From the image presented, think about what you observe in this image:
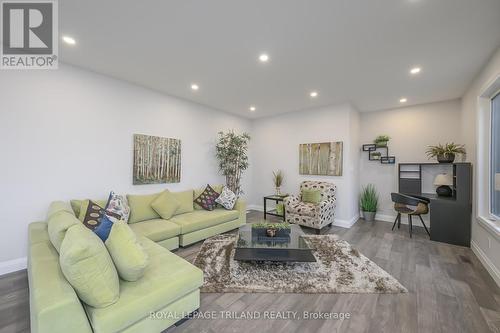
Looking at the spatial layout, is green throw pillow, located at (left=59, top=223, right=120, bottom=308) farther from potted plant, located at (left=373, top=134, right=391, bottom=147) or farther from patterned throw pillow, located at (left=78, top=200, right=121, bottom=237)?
potted plant, located at (left=373, top=134, right=391, bottom=147)

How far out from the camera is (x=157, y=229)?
2996 millimetres

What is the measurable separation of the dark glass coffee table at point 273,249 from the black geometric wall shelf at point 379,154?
Answer: 11.0 ft

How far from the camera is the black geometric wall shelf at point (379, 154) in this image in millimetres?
4887

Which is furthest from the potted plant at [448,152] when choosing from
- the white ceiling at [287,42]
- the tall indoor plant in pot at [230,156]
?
the tall indoor plant in pot at [230,156]

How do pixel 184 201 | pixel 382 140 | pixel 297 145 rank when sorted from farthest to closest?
pixel 297 145, pixel 382 140, pixel 184 201

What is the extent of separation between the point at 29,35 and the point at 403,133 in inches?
260

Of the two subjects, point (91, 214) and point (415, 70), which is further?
point (415, 70)

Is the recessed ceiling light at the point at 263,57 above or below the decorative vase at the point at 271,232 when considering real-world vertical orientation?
above

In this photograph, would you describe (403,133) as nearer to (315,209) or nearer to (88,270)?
(315,209)

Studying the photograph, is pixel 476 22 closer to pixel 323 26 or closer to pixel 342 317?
pixel 323 26

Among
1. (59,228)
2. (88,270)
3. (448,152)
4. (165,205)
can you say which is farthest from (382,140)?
(59,228)

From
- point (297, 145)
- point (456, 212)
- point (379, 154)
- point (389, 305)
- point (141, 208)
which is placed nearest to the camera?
point (389, 305)

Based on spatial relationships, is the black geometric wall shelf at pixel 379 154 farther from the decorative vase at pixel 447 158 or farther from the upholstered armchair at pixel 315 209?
the upholstered armchair at pixel 315 209

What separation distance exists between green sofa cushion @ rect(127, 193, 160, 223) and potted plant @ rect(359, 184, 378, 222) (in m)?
4.66
